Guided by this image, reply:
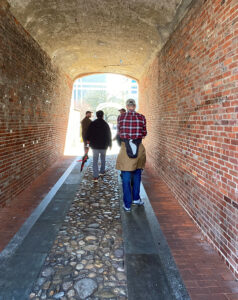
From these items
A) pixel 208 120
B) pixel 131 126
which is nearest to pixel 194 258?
pixel 208 120

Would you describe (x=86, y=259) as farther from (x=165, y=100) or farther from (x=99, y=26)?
(x=99, y=26)

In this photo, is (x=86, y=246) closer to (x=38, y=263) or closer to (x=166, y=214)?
(x=38, y=263)

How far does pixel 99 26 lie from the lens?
5.51 m

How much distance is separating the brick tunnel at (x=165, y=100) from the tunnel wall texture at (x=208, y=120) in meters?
0.01

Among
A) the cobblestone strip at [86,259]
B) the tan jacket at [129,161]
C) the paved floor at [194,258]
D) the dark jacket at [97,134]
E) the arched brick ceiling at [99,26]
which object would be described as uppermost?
the arched brick ceiling at [99,26]

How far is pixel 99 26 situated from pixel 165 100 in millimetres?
2335

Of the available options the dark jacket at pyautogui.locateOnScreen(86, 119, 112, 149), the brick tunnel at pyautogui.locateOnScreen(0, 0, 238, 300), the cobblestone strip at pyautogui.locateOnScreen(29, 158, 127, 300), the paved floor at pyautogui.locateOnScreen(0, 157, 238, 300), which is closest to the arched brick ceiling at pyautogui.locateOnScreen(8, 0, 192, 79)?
the brick tunnel at pyautogui.locateOnScreen(0, 0, 238, 300)

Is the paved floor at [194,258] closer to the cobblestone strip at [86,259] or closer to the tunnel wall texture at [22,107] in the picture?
the cobblestone strip at [86,259]

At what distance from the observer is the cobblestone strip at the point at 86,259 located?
2127mm

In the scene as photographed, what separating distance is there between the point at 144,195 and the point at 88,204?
3.90 feet

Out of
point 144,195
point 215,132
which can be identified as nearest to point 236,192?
point 215,132

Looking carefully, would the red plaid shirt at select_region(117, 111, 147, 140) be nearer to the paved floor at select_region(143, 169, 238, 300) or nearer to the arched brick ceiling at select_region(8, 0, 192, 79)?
the paved floor at select_region(143, 169, 238, 300)

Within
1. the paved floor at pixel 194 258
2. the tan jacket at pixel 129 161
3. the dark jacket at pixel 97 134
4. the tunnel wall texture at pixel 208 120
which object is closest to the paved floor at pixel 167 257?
the paved floor at pixel 194 258

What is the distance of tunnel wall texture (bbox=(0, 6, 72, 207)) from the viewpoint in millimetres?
3943
